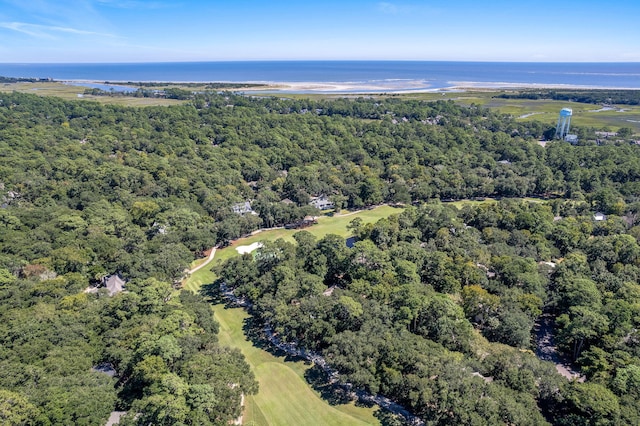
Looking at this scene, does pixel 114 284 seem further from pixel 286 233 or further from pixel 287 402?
pixel 286 233

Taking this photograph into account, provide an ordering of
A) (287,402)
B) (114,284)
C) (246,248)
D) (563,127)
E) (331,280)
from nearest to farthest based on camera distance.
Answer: (287,402) < (114,284) < (331,280) < (246,248) < (563,127)

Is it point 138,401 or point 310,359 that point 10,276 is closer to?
point 138,401

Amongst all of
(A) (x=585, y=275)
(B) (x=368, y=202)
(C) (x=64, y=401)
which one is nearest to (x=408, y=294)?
(A) (x=585, y=275)

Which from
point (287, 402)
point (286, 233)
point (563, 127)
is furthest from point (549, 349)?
point (563, 127)

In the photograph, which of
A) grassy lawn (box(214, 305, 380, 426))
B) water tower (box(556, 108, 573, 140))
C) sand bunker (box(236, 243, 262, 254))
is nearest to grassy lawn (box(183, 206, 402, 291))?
A: sand bunker (box(236, 243, 262, 254))

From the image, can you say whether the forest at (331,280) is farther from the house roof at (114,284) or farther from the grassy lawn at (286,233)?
the grassy lawn at (286,233)

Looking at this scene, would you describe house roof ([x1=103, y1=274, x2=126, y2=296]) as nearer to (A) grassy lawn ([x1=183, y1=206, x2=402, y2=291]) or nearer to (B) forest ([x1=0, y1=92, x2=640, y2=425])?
(B) forest ([x1=0, y1=92, x2=640, y2=425])
